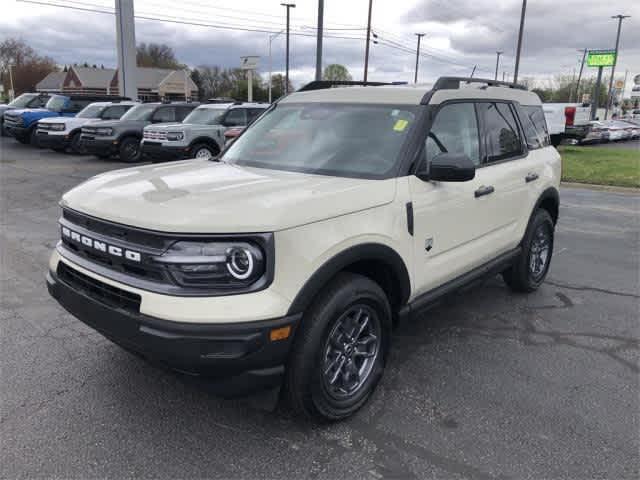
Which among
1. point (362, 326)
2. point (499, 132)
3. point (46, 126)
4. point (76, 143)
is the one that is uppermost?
point (499, 132)

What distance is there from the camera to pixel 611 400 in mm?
3426

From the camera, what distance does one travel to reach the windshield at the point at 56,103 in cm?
2033

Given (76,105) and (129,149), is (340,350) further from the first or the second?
(76,105)

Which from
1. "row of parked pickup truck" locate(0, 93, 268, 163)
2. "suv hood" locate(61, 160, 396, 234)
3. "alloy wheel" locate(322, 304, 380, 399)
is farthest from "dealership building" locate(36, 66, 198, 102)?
"alloy wheel" locate(322, 304, 380, 399)

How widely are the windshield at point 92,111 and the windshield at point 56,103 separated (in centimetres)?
212

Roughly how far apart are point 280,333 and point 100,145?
15.2 metres

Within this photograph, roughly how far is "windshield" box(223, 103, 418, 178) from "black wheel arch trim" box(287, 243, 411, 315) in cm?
52

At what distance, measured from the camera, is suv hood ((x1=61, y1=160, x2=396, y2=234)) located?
256 centimetres

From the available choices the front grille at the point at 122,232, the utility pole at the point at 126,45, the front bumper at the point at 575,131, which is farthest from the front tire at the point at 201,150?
the utility pole at the point at 126,45

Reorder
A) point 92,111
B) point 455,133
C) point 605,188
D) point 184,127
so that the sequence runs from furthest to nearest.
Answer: point 92,111
point 184,127
point 605,188
point 455,133

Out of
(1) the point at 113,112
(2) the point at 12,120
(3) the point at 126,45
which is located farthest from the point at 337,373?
(3) the point at 126,45

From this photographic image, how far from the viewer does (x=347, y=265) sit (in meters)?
2.98

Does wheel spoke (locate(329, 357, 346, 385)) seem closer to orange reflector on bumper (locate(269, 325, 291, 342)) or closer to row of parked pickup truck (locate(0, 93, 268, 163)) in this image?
orange reflector on bumper (locate(269, 325, 291, 342))

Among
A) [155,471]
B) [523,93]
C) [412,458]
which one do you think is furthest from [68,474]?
[523,93]
